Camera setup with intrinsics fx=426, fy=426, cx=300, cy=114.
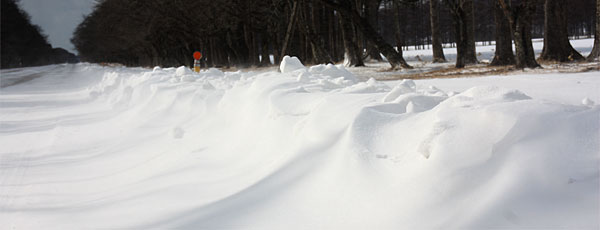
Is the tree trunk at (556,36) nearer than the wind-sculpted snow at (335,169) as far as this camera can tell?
No

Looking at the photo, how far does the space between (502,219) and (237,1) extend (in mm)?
19562

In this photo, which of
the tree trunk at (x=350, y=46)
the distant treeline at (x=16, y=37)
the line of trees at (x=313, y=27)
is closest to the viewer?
the line of trees at (x=313, y=27)

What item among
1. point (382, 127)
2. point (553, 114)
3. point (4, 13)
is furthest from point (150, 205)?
point (4, 13)

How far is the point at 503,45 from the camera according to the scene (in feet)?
40.4

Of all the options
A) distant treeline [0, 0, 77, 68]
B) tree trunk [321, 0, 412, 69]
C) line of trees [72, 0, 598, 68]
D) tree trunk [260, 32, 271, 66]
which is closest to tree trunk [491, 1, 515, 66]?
line of trees [72, 0, 598, 68]

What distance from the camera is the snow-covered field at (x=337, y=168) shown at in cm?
175

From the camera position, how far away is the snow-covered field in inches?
68.9

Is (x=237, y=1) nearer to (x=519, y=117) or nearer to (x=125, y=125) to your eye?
(x=125, y=125)

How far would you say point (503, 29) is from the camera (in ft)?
41.2

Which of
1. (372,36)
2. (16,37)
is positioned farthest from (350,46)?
(16,37)

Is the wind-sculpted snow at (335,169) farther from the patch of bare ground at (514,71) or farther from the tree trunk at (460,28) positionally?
the tree trunk at (460,28)

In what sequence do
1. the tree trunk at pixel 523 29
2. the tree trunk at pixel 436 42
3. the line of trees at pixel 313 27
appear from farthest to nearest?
the tree trunk at pixel 436 42
the line of trees at pixel 313 27
the tree trunk at pixel 523 29

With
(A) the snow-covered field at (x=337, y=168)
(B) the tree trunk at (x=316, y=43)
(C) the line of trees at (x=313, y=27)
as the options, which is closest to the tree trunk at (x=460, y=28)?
(C) the line of trees at (x=313, y=27)

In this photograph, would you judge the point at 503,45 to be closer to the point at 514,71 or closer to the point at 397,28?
the point at 514,71
